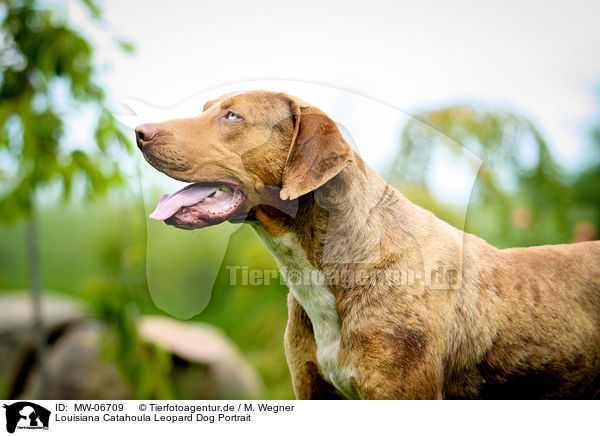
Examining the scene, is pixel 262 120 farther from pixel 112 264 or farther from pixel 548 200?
pixel 112 264

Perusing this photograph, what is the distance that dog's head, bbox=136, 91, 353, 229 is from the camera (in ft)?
Result: 3.32

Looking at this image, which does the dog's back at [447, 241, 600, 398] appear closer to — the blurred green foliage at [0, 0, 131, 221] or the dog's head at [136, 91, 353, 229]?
the dog's head at [136, 91, 353, 229]

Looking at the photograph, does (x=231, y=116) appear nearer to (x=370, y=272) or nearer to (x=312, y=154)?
(x=312, y=154)

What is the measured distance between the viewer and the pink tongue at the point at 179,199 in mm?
1006

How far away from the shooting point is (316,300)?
1140mm

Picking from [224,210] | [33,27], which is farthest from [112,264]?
[224,210]

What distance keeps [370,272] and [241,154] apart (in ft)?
1.21

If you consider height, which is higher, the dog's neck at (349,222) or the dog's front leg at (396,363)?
the dog's neck at (349,222)

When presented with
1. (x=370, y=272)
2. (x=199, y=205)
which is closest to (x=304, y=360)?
(x=370, y=272)

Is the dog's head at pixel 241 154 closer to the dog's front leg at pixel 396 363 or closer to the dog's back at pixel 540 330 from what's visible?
the dog's front leg at pixel 396 363

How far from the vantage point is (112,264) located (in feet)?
9.96

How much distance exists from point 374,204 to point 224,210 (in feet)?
1.06

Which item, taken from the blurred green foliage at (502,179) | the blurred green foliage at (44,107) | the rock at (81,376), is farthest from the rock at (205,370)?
the blurred green foliage at (502,179)
